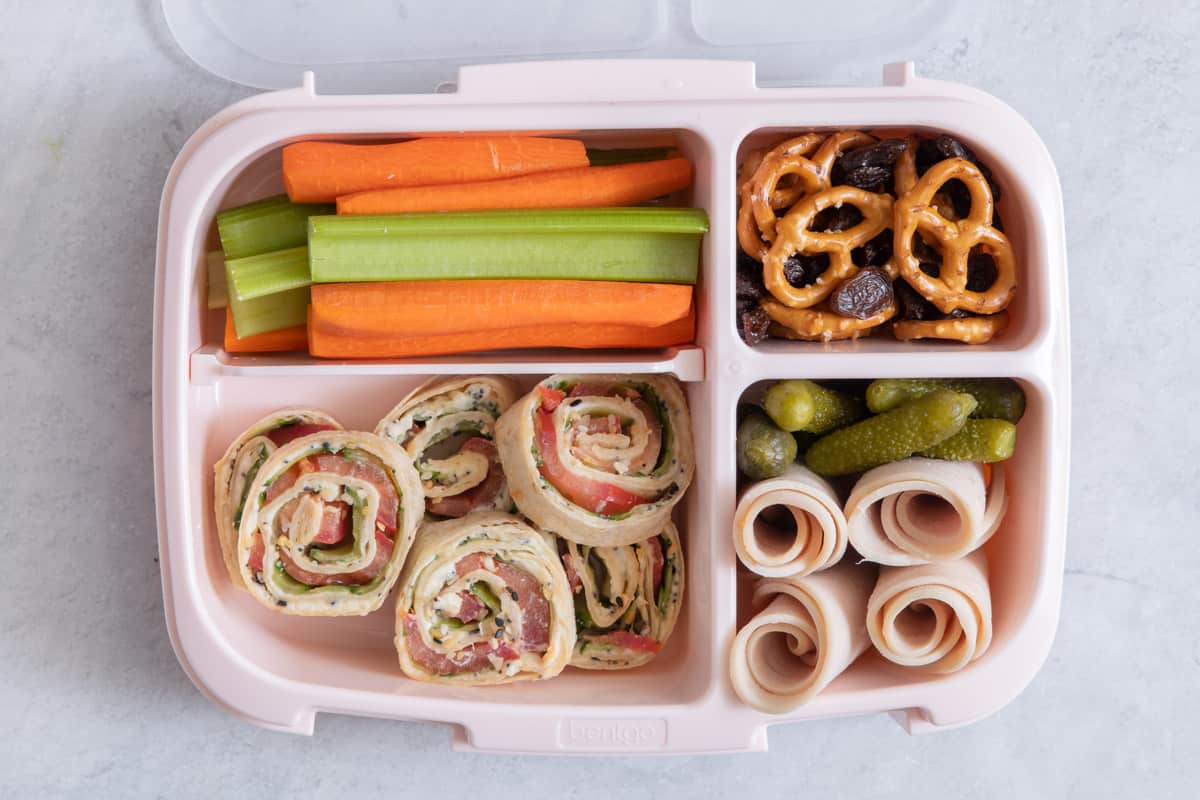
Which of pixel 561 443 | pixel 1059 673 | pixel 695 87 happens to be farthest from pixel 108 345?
pixel 1059 673

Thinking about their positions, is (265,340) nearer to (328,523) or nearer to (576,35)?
(328,523)

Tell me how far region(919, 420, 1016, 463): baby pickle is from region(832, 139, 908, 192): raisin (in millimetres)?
448

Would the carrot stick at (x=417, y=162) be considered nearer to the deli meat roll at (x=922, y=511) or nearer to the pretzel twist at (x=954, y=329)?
the pretzel twist at (x=954, y=329)

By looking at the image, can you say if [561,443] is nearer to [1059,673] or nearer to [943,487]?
[943,487]

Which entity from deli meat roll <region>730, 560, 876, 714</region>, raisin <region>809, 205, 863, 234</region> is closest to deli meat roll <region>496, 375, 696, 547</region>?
deli meat roll <region>730, 560, 876, 714</region>

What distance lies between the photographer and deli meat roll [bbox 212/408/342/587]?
5.98 ft

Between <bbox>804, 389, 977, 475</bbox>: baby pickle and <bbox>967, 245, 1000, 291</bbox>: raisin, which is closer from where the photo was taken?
<bbox>804, 389, 977, 475</bbox>: baby pickle

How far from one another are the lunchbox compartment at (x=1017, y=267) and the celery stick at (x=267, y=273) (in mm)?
765

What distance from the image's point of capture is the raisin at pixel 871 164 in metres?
1.68

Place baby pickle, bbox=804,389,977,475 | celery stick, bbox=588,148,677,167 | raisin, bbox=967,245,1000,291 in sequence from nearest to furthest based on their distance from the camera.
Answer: baby pickle, bbox=804,389,977,475 → raisin, bbox=967,245,1000,291 → celery stick, bbox=588,148,677,167

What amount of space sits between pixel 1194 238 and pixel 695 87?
1080 millimetres

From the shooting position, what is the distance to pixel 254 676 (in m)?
1.78

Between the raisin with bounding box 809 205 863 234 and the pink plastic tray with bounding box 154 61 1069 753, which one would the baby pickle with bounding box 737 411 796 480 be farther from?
the raisin with bounding box 809 205 863 234

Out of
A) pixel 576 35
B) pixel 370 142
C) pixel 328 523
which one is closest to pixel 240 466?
pixel 328 523
